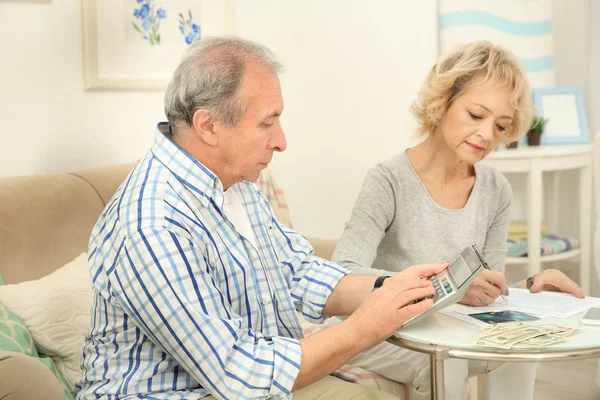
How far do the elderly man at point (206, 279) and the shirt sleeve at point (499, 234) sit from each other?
59 cm

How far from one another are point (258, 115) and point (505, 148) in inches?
98.2

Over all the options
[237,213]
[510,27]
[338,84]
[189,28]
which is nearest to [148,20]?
[189,28]

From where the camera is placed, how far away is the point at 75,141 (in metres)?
2.58

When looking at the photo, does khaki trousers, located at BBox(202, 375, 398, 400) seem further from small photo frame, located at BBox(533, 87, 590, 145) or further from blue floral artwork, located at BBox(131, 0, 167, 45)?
small photo frame, located at BBox(533, 87, 590, 145)

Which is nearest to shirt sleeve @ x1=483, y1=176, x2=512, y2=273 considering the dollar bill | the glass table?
the glass table

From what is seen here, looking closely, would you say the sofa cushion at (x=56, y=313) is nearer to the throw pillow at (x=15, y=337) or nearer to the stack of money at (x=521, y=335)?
the throw pillow at (x=15, y=337)

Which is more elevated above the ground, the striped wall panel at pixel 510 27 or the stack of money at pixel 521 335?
the striped wall panel at pixel 510 27

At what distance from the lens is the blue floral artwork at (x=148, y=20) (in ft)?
9.33

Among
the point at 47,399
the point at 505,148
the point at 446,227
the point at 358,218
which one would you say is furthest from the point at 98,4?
the point at 505,148

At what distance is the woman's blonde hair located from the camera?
84.0 inches

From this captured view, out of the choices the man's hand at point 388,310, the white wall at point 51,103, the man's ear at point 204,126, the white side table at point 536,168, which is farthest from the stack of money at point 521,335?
the white side table at point 536,168

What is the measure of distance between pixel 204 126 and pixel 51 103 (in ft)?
3.67

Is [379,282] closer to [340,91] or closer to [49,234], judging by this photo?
[49,234]

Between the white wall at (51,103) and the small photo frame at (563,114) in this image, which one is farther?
the small photo frame at (563,114)
